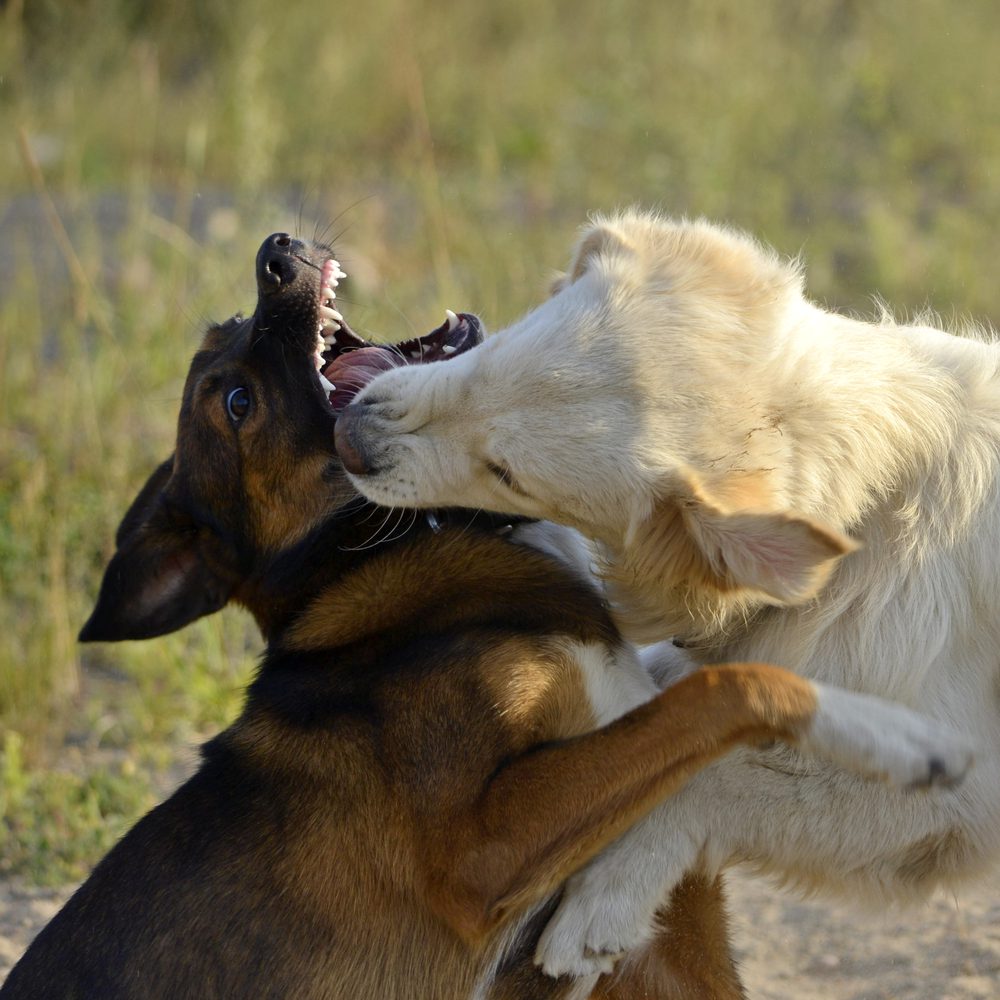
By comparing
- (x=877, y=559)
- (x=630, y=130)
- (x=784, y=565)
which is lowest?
(x=630, y=130)

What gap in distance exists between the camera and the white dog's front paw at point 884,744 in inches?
112

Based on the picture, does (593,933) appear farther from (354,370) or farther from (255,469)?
(354,370)

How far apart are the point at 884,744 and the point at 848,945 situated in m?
1.42

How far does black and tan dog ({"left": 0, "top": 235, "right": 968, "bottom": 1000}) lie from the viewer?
2.88 metres

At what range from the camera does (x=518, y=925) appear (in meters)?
3.13

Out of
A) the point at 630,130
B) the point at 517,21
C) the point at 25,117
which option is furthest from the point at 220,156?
the point at 517,21

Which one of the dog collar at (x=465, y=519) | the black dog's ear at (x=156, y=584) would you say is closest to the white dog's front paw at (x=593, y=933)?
the dog collar at (x=465, y=519)

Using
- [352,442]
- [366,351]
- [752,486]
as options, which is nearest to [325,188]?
[366,351]

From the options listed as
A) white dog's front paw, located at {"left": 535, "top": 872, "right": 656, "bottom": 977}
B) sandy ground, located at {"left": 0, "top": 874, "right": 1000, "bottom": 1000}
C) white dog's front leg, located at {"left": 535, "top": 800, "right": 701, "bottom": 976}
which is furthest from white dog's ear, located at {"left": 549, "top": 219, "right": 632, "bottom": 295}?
sandy ground, located at {"left": 0, "top": 874, "right": 1000, "bottom": 1000}

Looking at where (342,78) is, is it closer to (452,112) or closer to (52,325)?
(452,112)

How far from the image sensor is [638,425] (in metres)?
2.89

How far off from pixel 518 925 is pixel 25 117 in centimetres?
724

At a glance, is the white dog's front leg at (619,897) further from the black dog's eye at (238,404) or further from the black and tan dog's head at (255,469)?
the black dog's eye at (238,404)

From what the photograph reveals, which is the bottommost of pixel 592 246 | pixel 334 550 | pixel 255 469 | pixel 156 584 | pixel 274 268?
pixel 156 584
